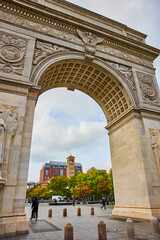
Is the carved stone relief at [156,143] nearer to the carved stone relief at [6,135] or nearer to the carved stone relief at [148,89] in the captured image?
the carved stone relief at [148,89]

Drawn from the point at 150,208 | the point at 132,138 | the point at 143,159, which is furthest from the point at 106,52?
the point at 150,208

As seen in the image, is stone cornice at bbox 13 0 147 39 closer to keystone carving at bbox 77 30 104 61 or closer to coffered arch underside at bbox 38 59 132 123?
keystone carving at bbox 77 30 104 61

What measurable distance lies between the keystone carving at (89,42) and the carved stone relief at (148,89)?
5475mm

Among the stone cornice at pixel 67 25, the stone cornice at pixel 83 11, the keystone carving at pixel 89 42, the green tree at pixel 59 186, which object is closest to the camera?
the stone cornice at pixel 67 25

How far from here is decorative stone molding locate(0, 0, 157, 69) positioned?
553 inches

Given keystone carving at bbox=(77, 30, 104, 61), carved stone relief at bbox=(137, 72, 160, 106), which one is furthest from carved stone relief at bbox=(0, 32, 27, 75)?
carved stone relief at bbox=(137, 72, 160, 106)

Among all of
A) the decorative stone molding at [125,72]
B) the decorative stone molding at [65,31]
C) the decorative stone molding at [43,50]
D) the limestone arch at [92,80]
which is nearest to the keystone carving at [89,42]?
the decorative stone molding at [65,31]

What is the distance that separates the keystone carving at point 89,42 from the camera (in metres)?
15.4

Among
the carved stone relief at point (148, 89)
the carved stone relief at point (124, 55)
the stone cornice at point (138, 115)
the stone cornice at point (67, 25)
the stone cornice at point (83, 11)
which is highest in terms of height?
the stone cornice at point (83, 11)

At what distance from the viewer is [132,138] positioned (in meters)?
14.5

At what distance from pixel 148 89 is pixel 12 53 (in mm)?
13087

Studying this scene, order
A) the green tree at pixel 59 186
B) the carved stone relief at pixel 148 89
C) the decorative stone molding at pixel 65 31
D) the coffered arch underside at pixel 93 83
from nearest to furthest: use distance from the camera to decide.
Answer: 1. the decorative stone molding at pixel 65 31
2. the coffered arch underside at pixel 93 83
3. the carved stone relief at pixel 148 89
4. the green tree at pixel 59 186

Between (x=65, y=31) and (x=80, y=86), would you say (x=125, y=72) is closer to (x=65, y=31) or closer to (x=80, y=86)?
(x=80, y=86)

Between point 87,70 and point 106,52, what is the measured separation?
2682 mm
